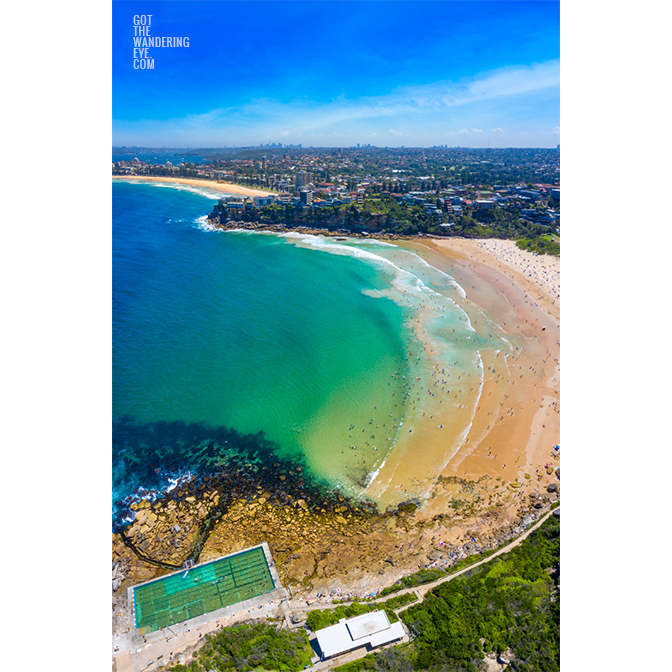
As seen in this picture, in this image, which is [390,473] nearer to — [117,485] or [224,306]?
[117,485]

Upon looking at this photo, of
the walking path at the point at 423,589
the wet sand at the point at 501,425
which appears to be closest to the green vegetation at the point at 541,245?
the wet sand at the point at 501,425

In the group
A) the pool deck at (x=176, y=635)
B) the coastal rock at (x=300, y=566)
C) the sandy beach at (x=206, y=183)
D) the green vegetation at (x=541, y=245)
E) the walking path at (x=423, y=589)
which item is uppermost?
the sandy beach at (x=206, y=183)

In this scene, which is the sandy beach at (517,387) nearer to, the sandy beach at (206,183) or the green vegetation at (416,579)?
the green vegetation at (416,579)

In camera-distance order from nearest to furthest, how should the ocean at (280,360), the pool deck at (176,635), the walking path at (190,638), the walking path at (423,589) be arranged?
the walking path at (190,638)
the pool deck at (176,635)
the walking path at (423,589)
the ocean at (280,360)

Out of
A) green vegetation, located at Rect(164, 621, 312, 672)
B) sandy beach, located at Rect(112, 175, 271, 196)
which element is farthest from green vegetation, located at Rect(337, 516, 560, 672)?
sandy beach, located at Rect(112, 175, 271, 196)

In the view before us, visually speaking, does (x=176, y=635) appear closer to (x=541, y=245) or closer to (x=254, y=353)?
(x=254, y=353)

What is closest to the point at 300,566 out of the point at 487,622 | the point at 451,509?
the point at 487,622
